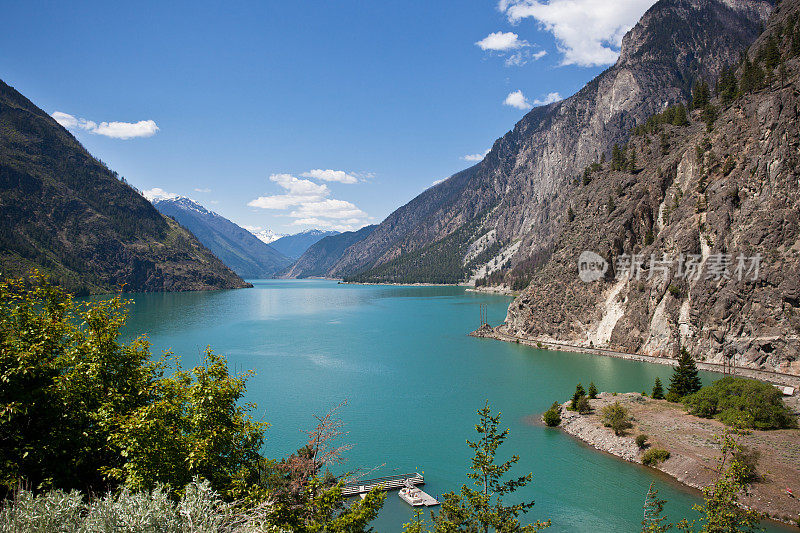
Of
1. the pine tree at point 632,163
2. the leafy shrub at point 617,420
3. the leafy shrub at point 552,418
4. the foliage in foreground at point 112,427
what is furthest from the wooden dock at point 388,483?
the pine tree at point 632,163

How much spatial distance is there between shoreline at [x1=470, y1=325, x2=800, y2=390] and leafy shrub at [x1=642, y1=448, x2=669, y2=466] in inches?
1076

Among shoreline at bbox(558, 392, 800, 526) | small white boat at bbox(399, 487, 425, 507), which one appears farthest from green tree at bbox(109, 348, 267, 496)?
shoreline at bbox(558, 392, 800, 526)

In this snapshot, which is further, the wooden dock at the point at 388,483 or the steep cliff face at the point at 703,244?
the steep cliff face at the point at 703,244

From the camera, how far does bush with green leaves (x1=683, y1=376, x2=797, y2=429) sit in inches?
1506

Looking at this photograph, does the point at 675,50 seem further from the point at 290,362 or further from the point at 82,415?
the point at 82,415

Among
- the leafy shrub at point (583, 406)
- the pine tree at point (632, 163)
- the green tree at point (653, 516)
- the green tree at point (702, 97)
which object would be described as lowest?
the leafy shrub at point (583, 406)

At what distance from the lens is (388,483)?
3089 centimetres

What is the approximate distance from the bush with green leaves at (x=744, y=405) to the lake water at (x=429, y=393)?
42.1ft

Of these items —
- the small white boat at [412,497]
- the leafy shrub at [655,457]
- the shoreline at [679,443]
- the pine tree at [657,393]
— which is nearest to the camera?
the shoreline at [679,443]

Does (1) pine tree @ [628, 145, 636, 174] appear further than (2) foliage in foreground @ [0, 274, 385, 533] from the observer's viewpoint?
Yes

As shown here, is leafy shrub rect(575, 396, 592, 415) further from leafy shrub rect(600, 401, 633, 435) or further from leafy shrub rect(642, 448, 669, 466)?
leafy shrub rect(642, 448, 669, 466)

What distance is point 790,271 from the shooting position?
56281 mm

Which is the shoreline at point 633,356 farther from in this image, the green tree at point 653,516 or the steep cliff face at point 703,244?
the green tree at point 653,516

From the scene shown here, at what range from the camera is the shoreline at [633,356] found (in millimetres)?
52312
